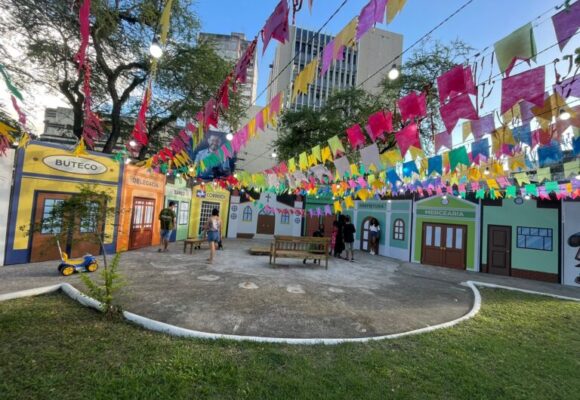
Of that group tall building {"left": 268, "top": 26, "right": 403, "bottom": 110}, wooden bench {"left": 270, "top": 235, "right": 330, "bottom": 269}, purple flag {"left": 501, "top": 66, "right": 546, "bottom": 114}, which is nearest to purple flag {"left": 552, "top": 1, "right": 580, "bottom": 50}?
purple flag {"left": 501, "top": 66, "right": 546, "bottom": 114}

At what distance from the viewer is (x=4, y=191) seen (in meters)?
6.91

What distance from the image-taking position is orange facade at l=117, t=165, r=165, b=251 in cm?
989

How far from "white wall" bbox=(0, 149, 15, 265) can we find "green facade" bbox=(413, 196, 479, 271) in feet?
50.7

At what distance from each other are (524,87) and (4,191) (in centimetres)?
1089

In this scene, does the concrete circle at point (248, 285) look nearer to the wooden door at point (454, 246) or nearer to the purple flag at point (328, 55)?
the purple flag at point (328, 55)

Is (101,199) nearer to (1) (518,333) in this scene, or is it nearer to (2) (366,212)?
(1) (518,333)

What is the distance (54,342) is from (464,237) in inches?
559

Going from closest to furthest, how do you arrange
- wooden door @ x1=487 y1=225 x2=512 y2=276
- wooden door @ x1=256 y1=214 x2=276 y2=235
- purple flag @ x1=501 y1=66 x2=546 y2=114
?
purple flag @ x1=501 y1=66 x2=546 y2=114, wooden door @ x1=487 y1=225 x2=512 y2=276, wooden door @ x1=256 y1=214 x2=276 y2=235

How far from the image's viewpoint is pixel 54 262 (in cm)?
762

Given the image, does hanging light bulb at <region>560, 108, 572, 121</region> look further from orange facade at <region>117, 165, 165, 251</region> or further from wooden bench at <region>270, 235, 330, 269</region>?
orange facade at <region>117, 165, 165, 251</region>

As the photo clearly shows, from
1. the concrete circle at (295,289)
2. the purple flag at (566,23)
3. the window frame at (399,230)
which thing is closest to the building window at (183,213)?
the concrete circle at (295,289)

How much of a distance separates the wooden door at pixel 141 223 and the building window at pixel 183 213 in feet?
7.73

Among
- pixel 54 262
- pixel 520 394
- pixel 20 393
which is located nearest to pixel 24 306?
pixel 20 393

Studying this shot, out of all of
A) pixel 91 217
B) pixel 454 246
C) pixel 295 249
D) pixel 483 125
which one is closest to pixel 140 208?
pixel 91 217
